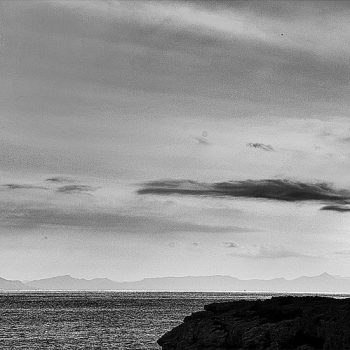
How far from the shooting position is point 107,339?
11375 cm

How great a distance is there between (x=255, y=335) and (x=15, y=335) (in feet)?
255

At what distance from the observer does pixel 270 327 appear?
186 feet

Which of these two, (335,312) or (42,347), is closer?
(335,312)

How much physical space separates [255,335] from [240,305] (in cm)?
1413

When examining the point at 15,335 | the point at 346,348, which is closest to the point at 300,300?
the point at 346,348

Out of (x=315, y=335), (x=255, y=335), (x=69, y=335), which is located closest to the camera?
(x=315, y=335)

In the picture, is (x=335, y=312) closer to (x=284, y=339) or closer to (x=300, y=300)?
(x=284, y=339)

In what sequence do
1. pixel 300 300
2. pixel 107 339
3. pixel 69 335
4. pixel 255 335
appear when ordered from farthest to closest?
pixel 69 335
pixel 107 339
pixel 300 300
pixel 255 335

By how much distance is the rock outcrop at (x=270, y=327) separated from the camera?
52281 millimetres

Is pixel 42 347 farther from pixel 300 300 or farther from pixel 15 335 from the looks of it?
pixel 300 300

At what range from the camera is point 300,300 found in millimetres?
68125

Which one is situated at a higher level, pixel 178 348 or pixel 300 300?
pixel 300 300

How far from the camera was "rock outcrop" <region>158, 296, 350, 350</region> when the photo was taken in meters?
52.3

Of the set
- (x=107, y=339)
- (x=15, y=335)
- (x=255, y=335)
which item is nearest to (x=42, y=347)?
(x=107, y=339)
